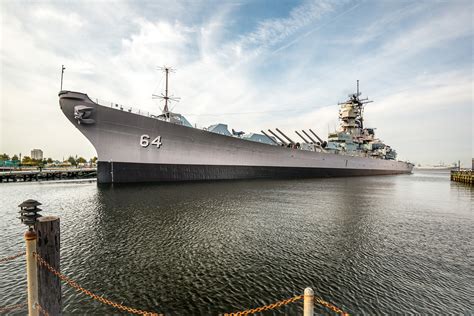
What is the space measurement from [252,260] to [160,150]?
17.7 metres

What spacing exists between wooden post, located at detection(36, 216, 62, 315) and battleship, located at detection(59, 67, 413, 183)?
18046mm

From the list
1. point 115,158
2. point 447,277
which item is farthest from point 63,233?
point 115,158

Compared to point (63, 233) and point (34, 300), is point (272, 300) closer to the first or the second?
point (34, 300)

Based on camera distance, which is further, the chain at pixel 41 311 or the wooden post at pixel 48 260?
the wooden post at pixel 48 260

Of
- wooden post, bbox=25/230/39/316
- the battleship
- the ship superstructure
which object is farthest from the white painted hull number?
the ship superstructure

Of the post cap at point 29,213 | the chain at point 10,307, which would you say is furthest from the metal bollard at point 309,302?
the chain at point 10,307

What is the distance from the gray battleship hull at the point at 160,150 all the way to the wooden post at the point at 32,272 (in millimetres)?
18280

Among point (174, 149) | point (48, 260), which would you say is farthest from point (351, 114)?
point (48, 260)

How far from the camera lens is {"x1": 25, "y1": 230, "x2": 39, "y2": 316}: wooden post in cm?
263

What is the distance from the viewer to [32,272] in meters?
2.68

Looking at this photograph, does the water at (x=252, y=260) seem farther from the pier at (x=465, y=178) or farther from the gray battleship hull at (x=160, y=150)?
the pier at (x=465, y=178)

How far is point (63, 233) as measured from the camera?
7.40m

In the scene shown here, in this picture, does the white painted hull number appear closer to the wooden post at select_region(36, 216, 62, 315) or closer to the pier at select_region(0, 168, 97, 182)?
the wooden post at select_region(36, 216, 62, 315)

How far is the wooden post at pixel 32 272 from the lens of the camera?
2.63m
